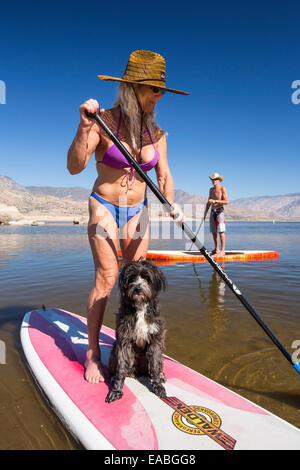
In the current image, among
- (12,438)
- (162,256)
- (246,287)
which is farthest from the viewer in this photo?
(162,256)

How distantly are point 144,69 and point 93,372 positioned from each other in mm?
3257

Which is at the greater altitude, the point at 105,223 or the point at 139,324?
the point at 105,223

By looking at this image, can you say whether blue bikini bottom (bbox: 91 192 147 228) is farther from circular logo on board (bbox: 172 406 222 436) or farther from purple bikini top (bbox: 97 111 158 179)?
circular logo on board (bbox: 172 406 222 436)

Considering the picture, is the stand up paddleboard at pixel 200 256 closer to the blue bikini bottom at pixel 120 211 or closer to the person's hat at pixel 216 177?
the person's hat at pixel 216 177

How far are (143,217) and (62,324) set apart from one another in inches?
95.4

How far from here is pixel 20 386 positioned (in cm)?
308

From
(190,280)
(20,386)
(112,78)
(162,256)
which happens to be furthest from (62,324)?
(162,256)

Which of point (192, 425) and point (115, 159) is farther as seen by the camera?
point (115, 159)

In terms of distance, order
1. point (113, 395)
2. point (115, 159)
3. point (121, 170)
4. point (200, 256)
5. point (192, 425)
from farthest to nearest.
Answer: point (200, 256)
point (121, 170)
point (115, 159)
point (113, 395)
point (192, 425)

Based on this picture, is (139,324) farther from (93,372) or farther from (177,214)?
(177,214)

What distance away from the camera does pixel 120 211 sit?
3.13 m

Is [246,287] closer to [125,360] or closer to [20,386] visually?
[125,360]

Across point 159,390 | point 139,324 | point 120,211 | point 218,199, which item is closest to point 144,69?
point 120,211

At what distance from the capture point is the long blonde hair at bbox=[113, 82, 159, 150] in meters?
A: 2.89
